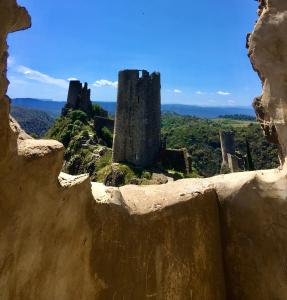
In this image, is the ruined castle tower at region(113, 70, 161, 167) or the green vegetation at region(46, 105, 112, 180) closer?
the green vegetation at region(46, 105, 112, 180)

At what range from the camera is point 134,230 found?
3182mm

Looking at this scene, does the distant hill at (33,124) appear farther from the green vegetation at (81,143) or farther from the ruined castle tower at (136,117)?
the ruined castle tower at (136,117)

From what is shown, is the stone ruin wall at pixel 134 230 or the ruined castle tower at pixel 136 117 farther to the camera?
the ruined castle tower at pixel 136 117

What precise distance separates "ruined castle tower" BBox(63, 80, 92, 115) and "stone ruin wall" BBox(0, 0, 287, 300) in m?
48.4

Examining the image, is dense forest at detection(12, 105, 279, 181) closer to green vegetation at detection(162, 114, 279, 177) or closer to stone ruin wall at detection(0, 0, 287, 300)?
green vegetation at detection(162, 114, 279, 177)

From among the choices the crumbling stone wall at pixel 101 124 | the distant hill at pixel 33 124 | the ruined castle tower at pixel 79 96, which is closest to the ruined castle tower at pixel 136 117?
the crumbling stone wall at pixel 101 124

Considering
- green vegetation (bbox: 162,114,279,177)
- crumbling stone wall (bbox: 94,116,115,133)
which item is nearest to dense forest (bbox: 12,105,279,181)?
green vegetation (bbox: 162,114,279,177)

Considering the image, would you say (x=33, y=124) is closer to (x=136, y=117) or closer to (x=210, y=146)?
(x=210, y=146)

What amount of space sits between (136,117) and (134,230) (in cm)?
3606

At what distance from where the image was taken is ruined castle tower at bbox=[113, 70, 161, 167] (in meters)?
38.4

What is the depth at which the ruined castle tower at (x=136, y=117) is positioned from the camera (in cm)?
3841

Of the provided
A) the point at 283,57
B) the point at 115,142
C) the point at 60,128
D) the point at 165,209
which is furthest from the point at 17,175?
the point at 60,128

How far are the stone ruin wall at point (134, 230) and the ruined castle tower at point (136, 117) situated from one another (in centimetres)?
3450

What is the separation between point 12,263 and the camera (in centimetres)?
234
